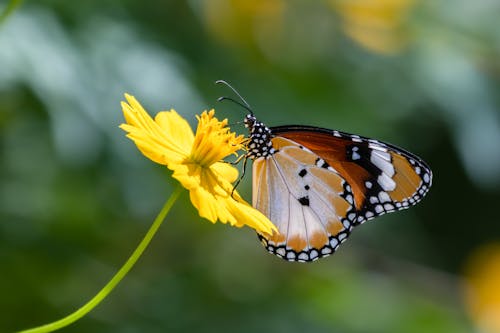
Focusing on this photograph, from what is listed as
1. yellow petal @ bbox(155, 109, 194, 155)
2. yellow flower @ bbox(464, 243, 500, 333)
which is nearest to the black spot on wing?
yellow petal @ bbox(155, 109, 194, 155)

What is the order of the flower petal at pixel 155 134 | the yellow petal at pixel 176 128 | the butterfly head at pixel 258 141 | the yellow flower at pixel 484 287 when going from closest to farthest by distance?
the flower petal at pixel 155 134 < the yellow petal at pixel 176 128 < the butterfly head at pixel 258 141 < the yellow flower at pixel 484 287

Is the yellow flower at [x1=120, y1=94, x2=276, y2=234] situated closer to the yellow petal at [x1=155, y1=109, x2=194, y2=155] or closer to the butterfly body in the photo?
the yellow petal at [x1=155, y1=109, x2=194, y2=155]

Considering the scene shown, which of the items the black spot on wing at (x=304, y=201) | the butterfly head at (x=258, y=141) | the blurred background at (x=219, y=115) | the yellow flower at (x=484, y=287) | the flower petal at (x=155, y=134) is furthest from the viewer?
the yellow flower at (x=484, y=287)

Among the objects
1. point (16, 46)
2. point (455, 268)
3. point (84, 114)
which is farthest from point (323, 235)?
point (455, 268)

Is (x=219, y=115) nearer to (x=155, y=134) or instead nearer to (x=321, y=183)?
(x=321, y=183)

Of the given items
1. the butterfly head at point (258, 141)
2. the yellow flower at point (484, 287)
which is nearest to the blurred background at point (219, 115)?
the yellow flower at point (484, 287)

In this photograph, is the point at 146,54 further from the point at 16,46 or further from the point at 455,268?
the point at 455,268

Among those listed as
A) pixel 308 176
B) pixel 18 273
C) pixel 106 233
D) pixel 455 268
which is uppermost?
pixel 455 268

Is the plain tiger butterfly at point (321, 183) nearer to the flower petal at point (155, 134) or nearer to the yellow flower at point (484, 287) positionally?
the flower petal at point (155, 134)
